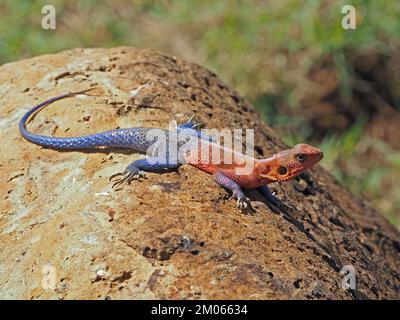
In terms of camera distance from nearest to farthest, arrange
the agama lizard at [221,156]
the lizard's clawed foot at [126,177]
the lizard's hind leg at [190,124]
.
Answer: the lizard's clawed foot at [126,177]
the agama lizard at [221,156]
the lizard's hind leg at [190,124]

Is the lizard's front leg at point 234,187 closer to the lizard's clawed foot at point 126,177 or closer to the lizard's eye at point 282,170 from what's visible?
the lizard's eye at point 282,170

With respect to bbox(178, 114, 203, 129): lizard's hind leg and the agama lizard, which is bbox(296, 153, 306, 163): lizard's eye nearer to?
the agama lizard

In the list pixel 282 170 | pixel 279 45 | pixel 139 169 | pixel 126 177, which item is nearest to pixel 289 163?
pixel 282 170

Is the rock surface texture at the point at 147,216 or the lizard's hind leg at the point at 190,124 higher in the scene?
the lizard's hind leg at the point at 190,124

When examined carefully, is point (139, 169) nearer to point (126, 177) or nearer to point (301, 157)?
point (126, 177)

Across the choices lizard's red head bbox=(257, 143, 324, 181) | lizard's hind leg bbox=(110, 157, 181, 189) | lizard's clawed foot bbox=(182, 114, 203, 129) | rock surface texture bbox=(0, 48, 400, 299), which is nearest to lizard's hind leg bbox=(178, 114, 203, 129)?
lizard's clawed foot bbox=(182, 114, 203, 129)

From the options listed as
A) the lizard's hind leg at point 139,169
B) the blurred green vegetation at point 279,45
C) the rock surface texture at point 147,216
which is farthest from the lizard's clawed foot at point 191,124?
the blurred green vegetation at point 279,45

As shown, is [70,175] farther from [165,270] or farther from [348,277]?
[348,277]

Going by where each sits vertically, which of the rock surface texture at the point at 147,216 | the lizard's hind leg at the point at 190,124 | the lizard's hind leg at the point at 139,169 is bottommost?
the rock surface texture at the point at 147,216
